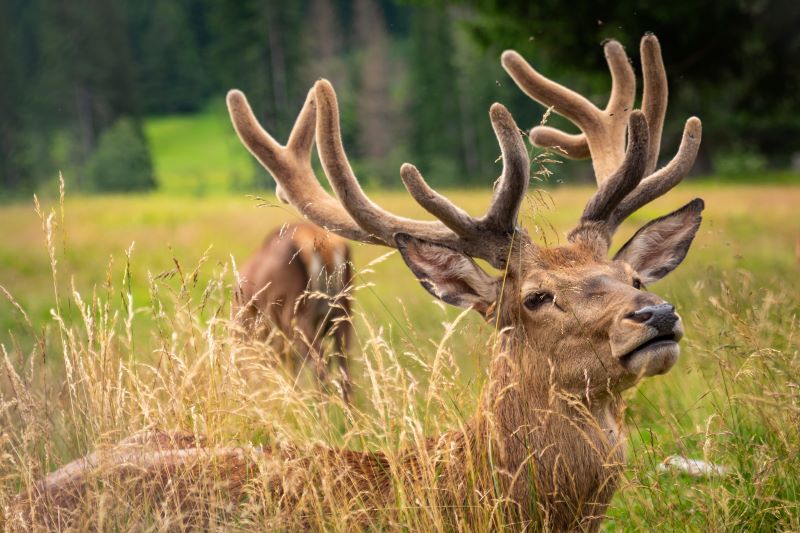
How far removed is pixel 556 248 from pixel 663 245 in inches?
20.8

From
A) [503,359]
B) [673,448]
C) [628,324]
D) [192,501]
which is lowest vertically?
[673,448]

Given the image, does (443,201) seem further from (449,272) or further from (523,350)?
(523,350)

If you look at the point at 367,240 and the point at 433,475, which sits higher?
the point at 367,240

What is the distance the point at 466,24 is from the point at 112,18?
52413 mm

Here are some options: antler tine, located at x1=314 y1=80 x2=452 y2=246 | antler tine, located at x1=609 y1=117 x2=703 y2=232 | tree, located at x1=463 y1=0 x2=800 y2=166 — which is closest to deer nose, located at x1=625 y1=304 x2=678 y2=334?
antler tine, located at x1=609 y1=117 x2=703 y2=232

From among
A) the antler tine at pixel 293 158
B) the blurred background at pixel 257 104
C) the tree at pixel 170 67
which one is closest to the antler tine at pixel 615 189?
the antler tine at pixel 293 158

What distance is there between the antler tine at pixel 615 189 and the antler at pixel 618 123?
2.7 inches

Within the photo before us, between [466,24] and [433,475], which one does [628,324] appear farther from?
[466,24]

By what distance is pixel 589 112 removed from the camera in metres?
4.85

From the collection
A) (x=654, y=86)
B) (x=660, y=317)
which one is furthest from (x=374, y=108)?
(x=660, y=317)

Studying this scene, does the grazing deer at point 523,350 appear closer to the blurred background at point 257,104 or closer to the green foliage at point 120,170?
the blurred background at point 257,104

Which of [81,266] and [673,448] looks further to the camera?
[81,266]

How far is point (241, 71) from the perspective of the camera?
50344 mm

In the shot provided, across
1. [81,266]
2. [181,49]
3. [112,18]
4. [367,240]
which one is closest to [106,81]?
[112,18]
